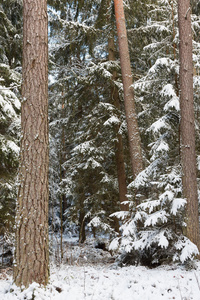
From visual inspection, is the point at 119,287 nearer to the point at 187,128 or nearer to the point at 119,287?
the point at 119,287

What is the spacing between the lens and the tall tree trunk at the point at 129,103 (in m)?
6.91

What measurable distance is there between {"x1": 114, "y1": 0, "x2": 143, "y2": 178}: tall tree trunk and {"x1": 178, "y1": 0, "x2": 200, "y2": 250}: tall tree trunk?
63.5 inches

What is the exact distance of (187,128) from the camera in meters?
5.50

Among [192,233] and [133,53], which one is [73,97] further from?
[192,233]

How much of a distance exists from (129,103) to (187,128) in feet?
7.54

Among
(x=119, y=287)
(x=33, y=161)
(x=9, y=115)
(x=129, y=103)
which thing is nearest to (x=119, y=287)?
(x=119, y=287)

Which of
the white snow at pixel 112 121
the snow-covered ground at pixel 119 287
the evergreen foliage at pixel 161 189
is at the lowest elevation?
the snow-covered ground at pixel 119 287

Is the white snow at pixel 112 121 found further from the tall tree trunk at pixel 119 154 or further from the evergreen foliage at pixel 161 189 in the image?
the evergreen foliage at pixel 161 189

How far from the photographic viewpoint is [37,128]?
3.84 metres

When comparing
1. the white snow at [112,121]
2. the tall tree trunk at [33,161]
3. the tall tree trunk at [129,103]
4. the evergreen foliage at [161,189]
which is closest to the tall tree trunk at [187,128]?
the evergreen foliage at [161,189]

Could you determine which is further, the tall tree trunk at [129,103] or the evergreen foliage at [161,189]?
the tall tree trunk at [129,103]

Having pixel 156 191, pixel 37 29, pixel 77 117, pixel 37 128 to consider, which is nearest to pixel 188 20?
pixel 37 29

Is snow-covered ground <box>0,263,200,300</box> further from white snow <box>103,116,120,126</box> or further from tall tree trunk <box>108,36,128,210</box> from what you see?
white snow <box>103,116,120,126</box>

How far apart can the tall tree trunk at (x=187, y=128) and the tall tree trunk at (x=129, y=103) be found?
63.5 inches
